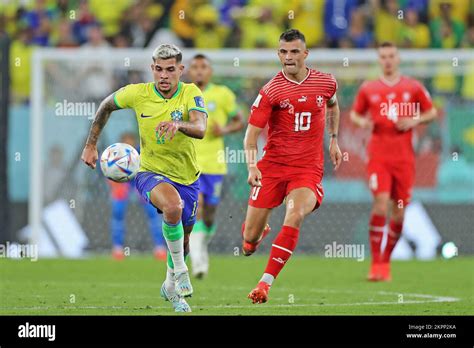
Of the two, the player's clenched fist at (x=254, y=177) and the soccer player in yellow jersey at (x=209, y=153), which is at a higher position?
the soccer player in yellow jersey at (x=209, y=153)

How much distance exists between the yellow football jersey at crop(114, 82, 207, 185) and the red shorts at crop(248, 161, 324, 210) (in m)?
0.95

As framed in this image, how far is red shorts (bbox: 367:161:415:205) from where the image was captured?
1482 cm

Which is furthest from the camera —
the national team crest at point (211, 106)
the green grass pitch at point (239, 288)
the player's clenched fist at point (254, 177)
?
the national team crest at point (211, 106)

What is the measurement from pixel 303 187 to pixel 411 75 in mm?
8194

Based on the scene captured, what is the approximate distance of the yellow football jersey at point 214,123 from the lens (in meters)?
15.0

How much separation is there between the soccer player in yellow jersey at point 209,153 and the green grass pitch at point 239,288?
1.39ft

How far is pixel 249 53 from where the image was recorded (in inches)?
718

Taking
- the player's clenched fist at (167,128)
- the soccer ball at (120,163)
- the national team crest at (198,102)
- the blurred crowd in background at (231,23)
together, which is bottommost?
the soccer ball at (120,163)

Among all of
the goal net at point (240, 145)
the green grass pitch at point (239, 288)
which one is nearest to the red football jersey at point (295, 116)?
the green grass pitch at point (239, 288)

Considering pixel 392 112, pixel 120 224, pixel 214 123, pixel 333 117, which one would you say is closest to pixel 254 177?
pixel 333 117

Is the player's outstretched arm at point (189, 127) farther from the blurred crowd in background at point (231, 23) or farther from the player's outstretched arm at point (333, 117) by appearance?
the blurred crowd in background at point (231, 23)

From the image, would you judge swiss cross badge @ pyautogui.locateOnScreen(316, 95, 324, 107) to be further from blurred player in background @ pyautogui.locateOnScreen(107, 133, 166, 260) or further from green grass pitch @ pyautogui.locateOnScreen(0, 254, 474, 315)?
blurred player in background @ pyautogui.locateOnScreen(107, 133, 166, 260)

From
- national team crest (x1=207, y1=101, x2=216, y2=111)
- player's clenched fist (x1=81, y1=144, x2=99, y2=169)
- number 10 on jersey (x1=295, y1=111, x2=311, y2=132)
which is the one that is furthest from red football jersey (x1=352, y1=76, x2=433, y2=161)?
player's clenched fist (x1=81, y1=144, x2=99, y2=169)
